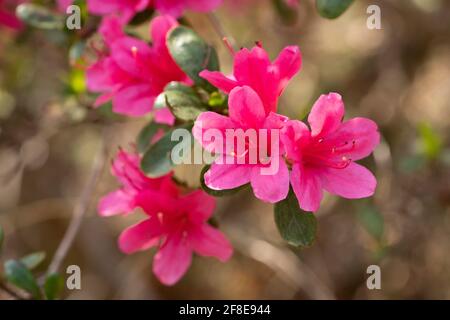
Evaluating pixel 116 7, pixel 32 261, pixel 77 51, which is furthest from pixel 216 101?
pixel 32 261

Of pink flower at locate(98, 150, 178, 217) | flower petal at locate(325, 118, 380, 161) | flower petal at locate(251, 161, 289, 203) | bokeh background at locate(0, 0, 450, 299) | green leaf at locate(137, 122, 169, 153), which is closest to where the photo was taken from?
flower petal at locate(251, 161, 289, 203)

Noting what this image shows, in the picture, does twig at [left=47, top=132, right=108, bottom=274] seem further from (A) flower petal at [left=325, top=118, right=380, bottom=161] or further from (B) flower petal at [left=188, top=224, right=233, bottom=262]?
(A) flower petal at [left=325, top=118, right=380, bottom=161]

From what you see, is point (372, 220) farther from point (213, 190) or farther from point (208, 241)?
point (213, 190)

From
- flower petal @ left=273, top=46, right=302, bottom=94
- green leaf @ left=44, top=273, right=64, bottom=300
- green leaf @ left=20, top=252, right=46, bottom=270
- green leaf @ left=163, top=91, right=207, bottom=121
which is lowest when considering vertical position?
green leaf @ left=44, top=273, right=64, bottom=300

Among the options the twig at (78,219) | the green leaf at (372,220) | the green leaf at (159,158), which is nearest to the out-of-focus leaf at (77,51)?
the twig at (78,219)

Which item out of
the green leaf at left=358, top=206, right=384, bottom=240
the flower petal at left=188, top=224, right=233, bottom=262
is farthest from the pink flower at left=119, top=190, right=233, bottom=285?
the green leaf at left=358, top=206, right=384, bottom=240

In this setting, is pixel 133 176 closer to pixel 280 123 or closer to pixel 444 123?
pixel 280 123

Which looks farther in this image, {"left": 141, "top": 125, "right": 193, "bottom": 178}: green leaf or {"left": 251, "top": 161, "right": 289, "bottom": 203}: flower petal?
{"left": 141, "top": 125, "right": 193, "bottom": 178}: green leaf
